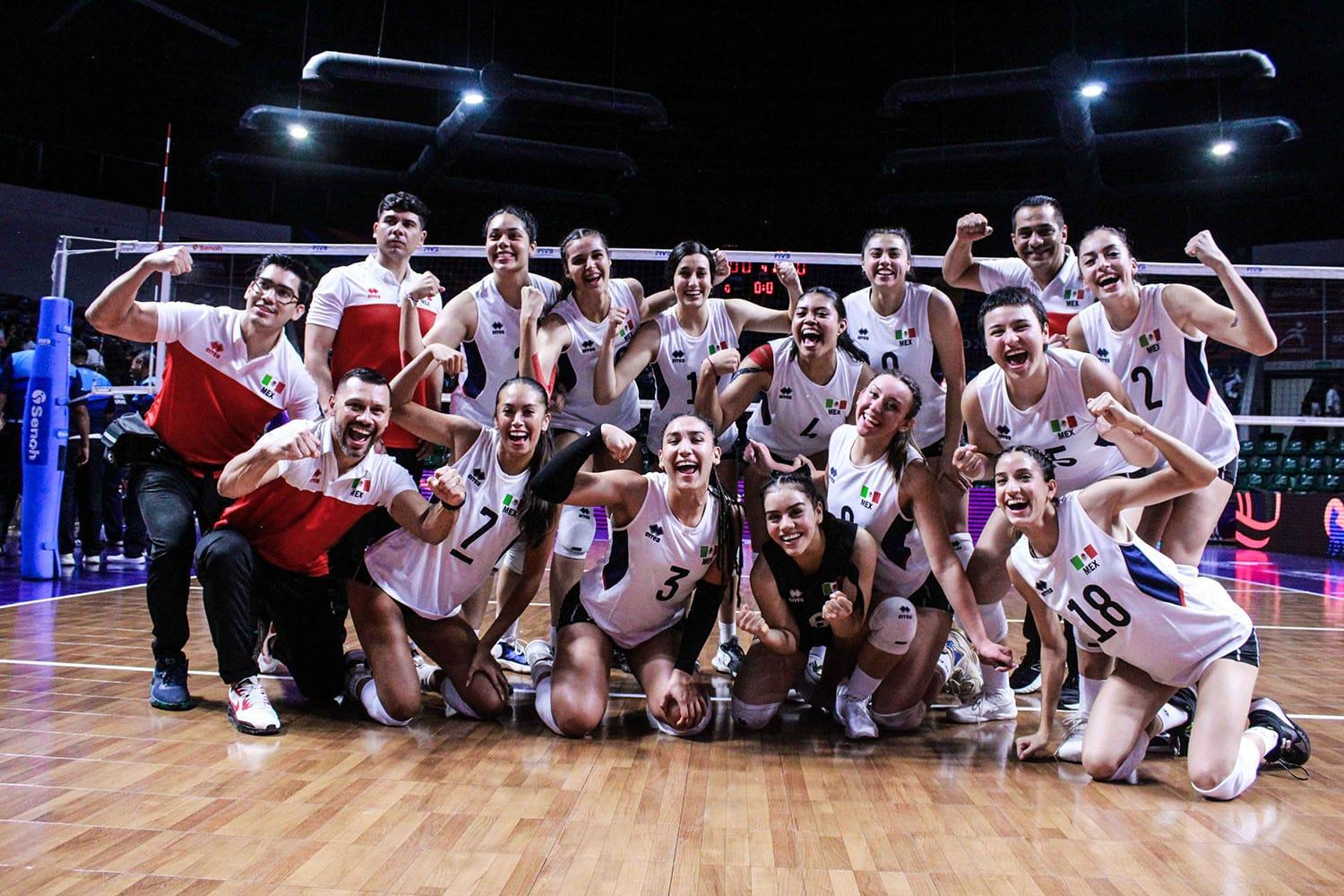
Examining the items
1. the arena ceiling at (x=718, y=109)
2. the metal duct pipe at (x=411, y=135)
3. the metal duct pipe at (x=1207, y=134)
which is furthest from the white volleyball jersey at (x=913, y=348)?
the metal duct pipe at (x=411, y=135)

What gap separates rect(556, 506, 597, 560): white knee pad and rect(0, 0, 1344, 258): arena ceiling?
35.1 ft

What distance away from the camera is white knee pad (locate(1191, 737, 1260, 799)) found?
2.85 metres

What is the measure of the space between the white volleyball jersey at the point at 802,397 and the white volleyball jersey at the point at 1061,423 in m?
0.65

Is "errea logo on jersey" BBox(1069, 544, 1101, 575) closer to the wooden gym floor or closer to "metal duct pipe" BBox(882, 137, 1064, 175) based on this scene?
the wooden gym floor

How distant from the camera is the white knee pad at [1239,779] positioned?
285 centimetres

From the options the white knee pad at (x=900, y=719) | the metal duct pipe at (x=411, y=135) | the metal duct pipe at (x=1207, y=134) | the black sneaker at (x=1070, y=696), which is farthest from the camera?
the metal duct pipe at (x=411, y=135)

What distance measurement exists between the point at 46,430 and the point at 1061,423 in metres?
7.19

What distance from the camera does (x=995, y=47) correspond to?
1362 cm

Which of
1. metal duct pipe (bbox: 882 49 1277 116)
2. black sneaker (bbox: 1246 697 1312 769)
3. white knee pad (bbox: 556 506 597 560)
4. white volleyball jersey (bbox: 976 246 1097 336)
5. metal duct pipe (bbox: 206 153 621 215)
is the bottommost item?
black sneaker (bbox: 1246 697 1312 769)

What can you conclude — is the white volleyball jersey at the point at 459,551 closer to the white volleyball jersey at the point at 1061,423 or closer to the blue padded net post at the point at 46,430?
the white volleyball jersey at the point at 1061,423

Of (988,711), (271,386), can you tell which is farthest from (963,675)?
(271,386)

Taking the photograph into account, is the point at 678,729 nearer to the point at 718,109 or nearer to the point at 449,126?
the point at 449,126

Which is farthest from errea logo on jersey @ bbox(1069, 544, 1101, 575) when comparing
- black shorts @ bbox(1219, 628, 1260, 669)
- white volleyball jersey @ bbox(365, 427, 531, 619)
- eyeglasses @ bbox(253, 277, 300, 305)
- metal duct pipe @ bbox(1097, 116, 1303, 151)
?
Result: metal duct pipe @ bbox(1097, 116, 1303, 151)

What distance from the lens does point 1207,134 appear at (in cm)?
1434
